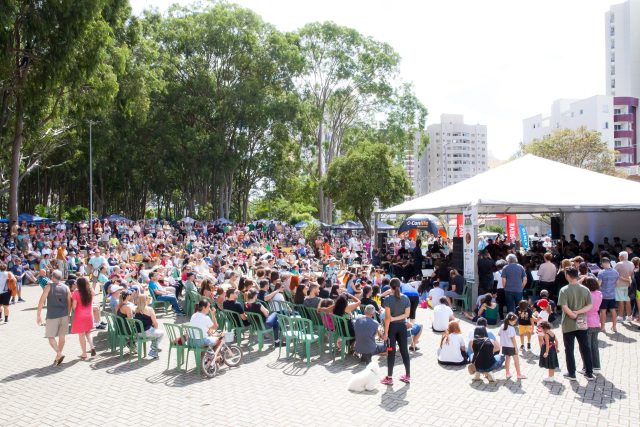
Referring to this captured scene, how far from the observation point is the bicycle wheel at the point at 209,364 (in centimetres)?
789

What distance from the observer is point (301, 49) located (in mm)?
42062

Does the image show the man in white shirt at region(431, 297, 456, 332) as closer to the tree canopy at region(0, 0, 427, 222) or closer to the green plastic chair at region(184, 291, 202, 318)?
the green plastic chair at region(184, 291, 202, 318)

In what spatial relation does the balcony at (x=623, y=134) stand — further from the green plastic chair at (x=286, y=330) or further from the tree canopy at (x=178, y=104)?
the green plastic chair at (x=286, y=330)

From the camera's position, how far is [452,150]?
14888 centimetres

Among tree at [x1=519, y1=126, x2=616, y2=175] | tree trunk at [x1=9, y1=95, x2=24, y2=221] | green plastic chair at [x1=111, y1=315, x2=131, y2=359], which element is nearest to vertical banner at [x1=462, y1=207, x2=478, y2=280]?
green plastic chair at [x1=111, y1=315, x2=131, y2=359]

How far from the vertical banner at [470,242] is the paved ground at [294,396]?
13.2 feet

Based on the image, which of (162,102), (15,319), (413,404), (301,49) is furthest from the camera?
(301,49)

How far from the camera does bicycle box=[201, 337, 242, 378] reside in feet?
26.1

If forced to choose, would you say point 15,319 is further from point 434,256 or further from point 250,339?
point 434,256

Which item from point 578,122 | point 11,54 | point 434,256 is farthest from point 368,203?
point 578,122

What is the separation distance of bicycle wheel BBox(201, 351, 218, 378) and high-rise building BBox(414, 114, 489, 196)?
14396 centimetres

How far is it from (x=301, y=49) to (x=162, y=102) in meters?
12.1

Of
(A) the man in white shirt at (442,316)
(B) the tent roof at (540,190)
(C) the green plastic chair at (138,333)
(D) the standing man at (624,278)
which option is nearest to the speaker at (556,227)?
(B) the tent roof at (540,190)

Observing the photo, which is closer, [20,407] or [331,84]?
[20,407]
